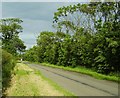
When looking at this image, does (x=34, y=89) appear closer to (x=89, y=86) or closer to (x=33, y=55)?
(x=89, y=86)

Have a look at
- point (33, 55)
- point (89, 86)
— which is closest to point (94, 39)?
point (89, 86)

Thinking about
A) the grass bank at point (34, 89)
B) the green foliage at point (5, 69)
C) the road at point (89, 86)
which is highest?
the green foliage at point (5, 69)

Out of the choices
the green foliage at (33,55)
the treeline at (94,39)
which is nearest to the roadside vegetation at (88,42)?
the treeline at (94,39)

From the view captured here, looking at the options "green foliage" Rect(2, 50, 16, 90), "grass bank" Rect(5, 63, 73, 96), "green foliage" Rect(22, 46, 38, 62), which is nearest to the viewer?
"grass bank" Rect(5, 63, 73, 96)

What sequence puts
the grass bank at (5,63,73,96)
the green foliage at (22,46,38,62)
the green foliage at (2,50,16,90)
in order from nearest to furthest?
the grass bank at (5,63,73,96) → the green foliage at (2,50,16,90) → the green foliage at (22,46,38,62)

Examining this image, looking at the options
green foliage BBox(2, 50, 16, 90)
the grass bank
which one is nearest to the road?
the grass bank

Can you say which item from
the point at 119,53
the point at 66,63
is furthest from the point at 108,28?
the point at 66,63

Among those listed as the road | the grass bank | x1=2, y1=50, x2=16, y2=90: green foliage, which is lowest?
the road

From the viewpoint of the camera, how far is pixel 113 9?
1351 inches

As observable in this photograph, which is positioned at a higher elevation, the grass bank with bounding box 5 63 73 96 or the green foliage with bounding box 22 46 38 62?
the green foliage with bounding box 22 46 38 62

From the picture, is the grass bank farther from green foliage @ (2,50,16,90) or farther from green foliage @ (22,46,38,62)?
green foliage @ (22,46,38,62)

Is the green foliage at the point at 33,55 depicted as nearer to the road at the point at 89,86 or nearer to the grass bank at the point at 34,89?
the road at the point at 89,86

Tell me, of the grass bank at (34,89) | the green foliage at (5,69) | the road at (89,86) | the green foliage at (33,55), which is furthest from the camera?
the green foliage at (33,55)

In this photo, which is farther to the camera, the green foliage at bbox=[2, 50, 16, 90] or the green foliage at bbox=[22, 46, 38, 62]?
the green foliage at bbox=[22, 46, 38, 62]
